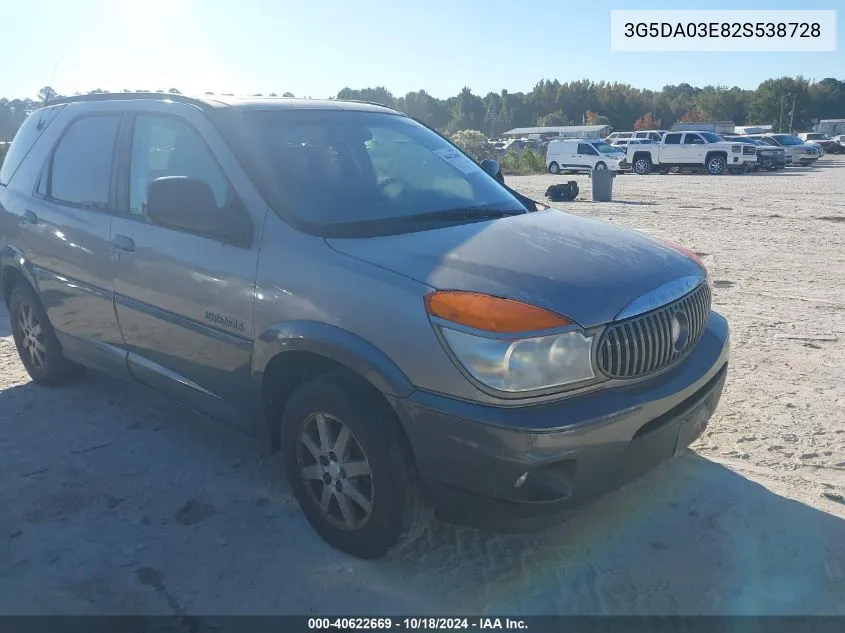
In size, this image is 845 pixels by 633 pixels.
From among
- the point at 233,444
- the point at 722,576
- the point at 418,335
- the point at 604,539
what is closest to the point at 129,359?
the point at 233,444

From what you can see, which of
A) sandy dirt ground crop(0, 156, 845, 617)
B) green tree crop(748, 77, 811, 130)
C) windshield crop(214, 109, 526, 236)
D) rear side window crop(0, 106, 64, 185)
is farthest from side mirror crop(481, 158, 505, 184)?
green tree crop(748, 77, 811, 130)

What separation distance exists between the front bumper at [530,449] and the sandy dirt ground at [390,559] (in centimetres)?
49

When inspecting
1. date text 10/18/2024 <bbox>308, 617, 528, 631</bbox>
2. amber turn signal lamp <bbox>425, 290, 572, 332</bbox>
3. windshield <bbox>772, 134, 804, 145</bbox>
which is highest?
amber turn signal lamp <bbox>425, 290, 572, 332</bbox>

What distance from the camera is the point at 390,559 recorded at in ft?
9.68

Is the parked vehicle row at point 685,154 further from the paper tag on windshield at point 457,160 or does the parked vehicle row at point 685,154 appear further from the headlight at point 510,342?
the headlight at point 510,342

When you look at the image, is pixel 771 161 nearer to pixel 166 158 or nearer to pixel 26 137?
pixel 26 137

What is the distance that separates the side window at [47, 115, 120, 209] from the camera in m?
4.05

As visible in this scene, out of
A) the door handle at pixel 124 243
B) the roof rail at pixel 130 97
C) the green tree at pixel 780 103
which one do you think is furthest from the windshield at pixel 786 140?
the green tree at pixel 780 103

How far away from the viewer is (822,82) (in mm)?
95625

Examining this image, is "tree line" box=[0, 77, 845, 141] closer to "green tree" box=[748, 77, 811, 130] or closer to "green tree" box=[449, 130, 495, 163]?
"green tree" box=[748, 77, 811, 130]

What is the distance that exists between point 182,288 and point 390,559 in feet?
5.20

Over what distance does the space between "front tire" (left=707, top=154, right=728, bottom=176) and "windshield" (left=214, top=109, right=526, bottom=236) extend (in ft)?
93.6

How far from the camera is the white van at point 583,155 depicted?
31625mm

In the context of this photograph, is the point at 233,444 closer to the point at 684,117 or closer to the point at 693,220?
the point at 693,220
